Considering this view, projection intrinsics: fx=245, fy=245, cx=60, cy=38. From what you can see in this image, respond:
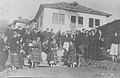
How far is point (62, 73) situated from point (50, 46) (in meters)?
0.27

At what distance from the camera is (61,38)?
2.00 meters

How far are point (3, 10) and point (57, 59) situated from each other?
0.59m

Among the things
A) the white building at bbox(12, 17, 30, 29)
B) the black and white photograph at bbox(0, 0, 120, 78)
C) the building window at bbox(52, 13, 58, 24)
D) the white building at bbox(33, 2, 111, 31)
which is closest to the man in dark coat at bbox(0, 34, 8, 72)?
the black and white photograph at bbox(0, 0, 120, 78)

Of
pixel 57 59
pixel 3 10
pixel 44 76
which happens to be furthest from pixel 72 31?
pixel 3 10

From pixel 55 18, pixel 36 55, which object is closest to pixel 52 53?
pixel 36 55

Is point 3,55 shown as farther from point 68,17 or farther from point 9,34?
point 68,17

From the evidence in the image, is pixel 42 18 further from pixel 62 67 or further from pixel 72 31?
pixel 62 67

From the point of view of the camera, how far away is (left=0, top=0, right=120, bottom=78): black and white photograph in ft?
6.27

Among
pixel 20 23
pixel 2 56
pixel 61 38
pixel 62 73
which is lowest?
pixel 62 73

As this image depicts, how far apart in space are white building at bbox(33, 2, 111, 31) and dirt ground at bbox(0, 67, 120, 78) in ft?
1.07

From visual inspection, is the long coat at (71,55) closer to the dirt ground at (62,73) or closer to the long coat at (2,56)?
the dirt ground at (62,73)

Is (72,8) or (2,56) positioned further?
(72,8)

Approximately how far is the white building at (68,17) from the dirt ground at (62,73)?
12.8 inches

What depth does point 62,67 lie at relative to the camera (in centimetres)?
194
